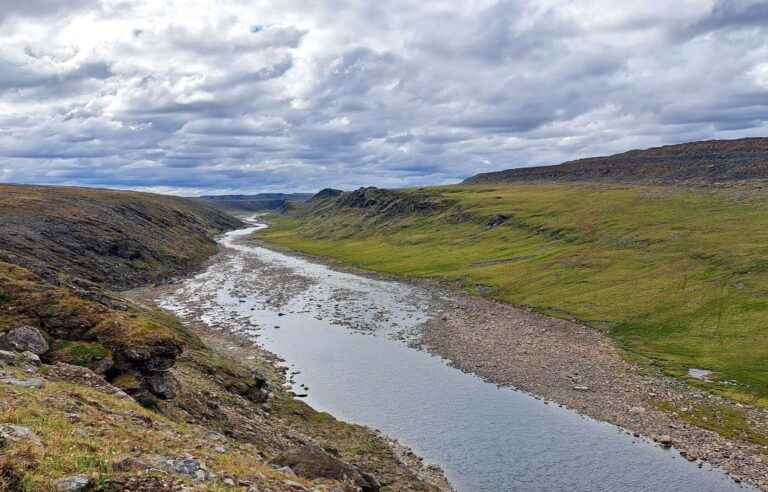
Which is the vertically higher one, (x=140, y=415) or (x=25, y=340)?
(x=25, y=340)

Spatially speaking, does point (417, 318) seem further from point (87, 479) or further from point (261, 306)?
point (87, 479)

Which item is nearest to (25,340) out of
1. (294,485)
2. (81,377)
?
(81,377)

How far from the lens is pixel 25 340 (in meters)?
34.0

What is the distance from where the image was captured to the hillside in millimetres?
18156

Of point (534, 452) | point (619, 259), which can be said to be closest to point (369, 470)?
point (534, 452)

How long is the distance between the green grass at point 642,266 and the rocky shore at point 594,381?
4206 millimetres

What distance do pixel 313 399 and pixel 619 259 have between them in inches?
3291

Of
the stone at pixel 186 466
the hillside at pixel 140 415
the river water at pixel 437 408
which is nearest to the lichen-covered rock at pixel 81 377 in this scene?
the hillside at pixel 140 415

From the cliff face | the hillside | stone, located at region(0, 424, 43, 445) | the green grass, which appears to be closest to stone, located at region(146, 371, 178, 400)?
the hillside

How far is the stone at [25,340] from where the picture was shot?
3291 cm

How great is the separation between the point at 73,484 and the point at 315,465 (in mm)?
13715

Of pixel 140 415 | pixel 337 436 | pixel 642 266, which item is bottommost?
pixel 337 436

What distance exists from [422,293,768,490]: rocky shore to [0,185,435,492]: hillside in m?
22.1

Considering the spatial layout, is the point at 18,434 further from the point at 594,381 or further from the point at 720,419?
the point at 594,381
